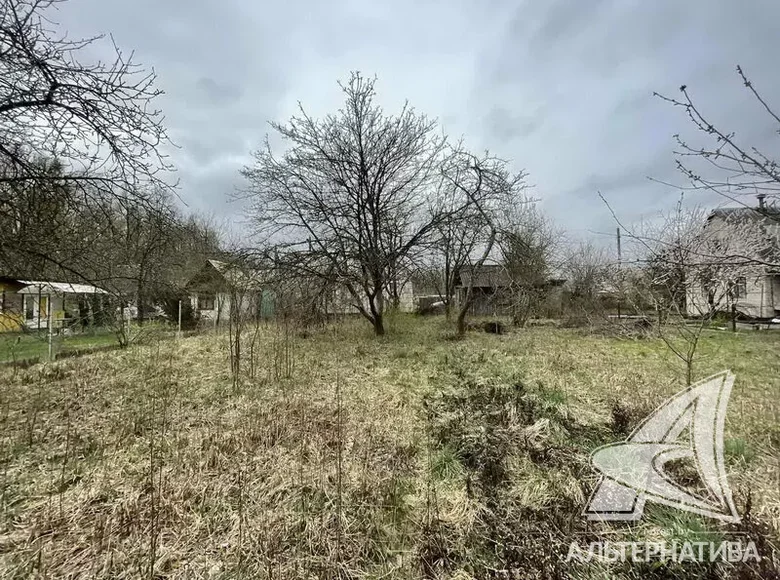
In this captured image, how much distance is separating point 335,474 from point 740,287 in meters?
3.34

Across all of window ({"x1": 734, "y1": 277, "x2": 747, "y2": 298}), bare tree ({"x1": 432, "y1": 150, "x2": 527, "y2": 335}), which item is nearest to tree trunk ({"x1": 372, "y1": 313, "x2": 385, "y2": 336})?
bare tree ({"x1": 432, "y1": 150, "x2": 527, "y2": 335})

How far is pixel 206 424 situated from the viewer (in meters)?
3.46

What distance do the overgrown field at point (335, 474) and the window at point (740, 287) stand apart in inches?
46.5

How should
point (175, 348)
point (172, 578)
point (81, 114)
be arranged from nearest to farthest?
point (172, 578), point (81, 114), point (175, 348)

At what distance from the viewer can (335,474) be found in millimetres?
2523

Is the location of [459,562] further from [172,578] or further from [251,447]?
[251,447]

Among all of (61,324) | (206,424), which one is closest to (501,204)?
(206,424)

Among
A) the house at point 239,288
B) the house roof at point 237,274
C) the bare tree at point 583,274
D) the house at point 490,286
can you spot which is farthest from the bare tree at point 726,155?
the bare tree at point 583,274

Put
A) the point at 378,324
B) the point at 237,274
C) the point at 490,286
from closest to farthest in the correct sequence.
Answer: the point at 237,274
the point at 378,324
the point at 490,286

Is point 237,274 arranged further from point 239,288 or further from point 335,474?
point 335,474

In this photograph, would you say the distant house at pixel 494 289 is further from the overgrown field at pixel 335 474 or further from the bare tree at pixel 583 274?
the overgrown field at pixel 335 474

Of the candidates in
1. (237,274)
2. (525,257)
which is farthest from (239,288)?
(525,257)

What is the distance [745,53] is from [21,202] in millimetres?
6070

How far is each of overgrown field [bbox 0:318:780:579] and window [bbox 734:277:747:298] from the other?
118 cm
